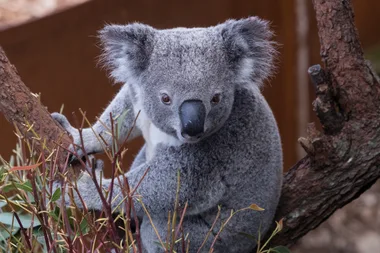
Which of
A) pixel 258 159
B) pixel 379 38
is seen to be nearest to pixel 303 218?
pixel 258 159

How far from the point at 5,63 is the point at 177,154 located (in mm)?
832

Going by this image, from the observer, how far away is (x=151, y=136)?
9.57ft

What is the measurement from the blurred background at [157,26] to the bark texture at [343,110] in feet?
7.05

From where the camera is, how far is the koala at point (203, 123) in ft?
8.12

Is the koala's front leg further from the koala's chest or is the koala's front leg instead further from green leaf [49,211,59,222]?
green leaf [49,211,59,222]

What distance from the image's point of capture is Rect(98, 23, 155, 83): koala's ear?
103 inches

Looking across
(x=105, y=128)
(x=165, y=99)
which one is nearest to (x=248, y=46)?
(x=165, y=99)

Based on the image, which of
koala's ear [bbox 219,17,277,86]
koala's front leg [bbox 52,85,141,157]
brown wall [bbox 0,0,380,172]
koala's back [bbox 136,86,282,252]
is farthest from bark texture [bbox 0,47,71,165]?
brown wall [bbox 0,0,380,172]

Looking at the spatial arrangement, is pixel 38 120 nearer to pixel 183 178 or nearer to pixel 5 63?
pixel 5 63

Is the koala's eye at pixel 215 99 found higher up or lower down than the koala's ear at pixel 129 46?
lower down

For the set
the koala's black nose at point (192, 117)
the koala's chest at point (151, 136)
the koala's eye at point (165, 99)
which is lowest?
the koala's chest at point (151, 136)

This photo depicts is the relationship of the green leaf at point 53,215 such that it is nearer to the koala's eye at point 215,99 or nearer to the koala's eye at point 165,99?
the koala's eye at point 165,99

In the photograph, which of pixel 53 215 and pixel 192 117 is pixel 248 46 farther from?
pixel 53 215

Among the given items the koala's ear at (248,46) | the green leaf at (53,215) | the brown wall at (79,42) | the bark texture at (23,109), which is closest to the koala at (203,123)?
the koala's ear at (248,46)
